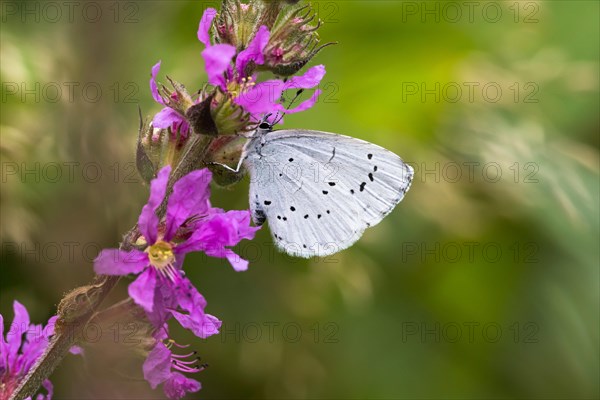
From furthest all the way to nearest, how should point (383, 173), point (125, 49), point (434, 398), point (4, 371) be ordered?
1. point (434, 398)
2. point (125, 49)
3. point (383, 173)
4. point (4, 371)

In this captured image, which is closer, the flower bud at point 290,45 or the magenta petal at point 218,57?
the magenta petal at point 218,57

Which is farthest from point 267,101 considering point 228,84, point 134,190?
point 134,190

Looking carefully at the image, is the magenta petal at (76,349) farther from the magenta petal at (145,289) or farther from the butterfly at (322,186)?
the butterfly at (322,186)

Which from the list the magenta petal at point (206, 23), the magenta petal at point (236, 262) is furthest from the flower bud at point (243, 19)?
the magenta petal at point (236, 262)

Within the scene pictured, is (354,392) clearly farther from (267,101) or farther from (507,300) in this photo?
(267,101)

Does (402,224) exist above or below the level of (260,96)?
below

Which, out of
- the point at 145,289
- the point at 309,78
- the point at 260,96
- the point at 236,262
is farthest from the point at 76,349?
the point at 309,78

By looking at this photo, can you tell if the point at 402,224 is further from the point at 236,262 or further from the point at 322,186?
the point at 236,262
